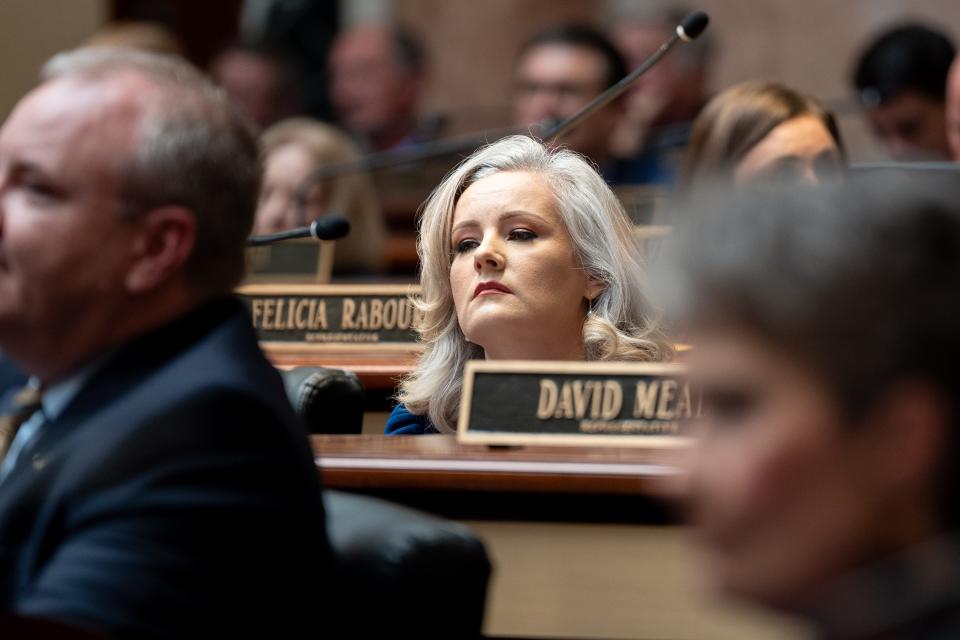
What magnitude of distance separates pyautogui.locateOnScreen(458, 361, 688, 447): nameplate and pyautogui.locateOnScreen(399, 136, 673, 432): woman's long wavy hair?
639mm

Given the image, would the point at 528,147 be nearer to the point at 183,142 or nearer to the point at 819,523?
the point at 183,142

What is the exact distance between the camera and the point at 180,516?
1.35 m

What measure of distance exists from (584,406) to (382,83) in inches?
190

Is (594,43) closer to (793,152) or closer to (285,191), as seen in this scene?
(285,191)

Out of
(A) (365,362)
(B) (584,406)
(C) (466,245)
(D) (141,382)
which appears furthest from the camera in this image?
(A) (365,362)

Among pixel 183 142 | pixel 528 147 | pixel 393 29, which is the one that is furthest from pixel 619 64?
pixel 183 142

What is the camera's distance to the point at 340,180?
17.8 ft

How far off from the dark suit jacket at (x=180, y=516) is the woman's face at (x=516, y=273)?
1.31 metres

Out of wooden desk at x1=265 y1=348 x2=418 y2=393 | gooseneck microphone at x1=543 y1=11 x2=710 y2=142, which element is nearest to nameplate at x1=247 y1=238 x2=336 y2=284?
wooden desk at x1=265 y1=348 x2=418 y2=393

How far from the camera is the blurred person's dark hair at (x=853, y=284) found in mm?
928

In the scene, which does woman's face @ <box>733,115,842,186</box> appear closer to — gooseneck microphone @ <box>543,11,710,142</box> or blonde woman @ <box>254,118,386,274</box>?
gooseneck microphone @ <box>543,11,710,142</box>

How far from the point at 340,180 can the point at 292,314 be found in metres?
1.88

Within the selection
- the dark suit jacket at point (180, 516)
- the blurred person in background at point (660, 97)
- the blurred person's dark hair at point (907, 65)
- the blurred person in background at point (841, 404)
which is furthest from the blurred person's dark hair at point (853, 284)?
the blurred person in background at point (660, 97)

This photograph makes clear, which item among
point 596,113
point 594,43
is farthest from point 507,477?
point 594,43
